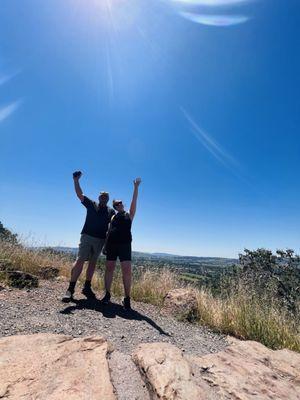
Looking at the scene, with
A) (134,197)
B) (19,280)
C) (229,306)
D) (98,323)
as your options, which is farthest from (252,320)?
(19,280)

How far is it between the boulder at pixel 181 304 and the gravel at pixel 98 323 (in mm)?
266

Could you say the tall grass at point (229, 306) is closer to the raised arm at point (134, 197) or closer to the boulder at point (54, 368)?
the raised arm at point (134, 197)

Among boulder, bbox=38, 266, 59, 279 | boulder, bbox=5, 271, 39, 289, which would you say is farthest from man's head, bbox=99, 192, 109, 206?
boulder, bbox=38, 266, 59, 279

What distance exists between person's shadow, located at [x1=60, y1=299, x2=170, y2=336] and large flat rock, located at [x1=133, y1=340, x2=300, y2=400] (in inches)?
66.3

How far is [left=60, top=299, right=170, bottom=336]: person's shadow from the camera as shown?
4.82 metres

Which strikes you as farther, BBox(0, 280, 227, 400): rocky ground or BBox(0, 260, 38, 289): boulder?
BBox(0, 260, 38, 289): boulder

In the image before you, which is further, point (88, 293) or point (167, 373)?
point (88, 293)

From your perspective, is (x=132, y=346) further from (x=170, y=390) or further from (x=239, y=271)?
(x=239, y=271)

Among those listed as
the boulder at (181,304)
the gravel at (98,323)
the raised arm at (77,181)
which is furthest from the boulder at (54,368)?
the raised arm at (77,181)

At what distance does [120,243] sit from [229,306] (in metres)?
2.21

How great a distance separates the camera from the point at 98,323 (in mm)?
4332

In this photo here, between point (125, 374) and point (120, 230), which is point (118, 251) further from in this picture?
point (125, 374)

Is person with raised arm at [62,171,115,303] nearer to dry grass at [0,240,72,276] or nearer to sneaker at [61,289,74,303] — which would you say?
sneaker at [61,289,74,303]

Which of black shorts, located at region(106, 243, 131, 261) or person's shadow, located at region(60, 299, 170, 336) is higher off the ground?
black shorts, located at region(106, 243, 131, 261)
